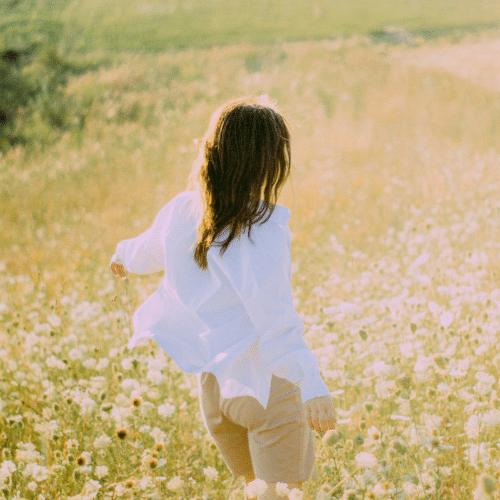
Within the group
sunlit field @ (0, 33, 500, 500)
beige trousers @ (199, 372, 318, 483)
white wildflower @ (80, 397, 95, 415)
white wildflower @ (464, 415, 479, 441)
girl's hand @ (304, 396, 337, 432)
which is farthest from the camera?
white wildflower @ (80, 397, 95, 415)

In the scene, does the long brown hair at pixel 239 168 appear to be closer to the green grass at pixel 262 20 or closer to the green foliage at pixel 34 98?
the green foliage at pixel 34 98

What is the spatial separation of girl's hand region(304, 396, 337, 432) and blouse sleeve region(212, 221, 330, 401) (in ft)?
0.05

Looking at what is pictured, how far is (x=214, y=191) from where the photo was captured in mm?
1805

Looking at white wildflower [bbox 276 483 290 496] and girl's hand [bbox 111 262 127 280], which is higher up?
girl's hand [bbox 111 262 127 280]

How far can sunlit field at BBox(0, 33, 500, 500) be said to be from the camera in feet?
6.88

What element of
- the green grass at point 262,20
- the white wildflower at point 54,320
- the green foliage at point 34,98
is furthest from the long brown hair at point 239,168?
the green grass at point 262,20

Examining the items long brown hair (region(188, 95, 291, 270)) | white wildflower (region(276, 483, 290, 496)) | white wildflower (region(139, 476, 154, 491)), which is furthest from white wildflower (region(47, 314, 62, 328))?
white wildflower (region(276, 483, 290, 496))

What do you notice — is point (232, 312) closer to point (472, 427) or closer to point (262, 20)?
point (472, 427)

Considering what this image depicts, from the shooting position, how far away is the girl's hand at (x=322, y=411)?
1.58 metres

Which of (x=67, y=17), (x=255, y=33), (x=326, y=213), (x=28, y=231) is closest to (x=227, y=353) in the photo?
(x=326, y=213)

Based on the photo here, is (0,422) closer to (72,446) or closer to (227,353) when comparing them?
(72,446)

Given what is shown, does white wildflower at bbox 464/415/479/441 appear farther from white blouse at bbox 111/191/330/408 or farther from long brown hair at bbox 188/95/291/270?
long brown hair at bbox 188/95/291/270

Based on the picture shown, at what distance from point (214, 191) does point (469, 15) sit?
35.0 m

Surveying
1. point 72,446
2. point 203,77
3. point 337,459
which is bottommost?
point 337,459
